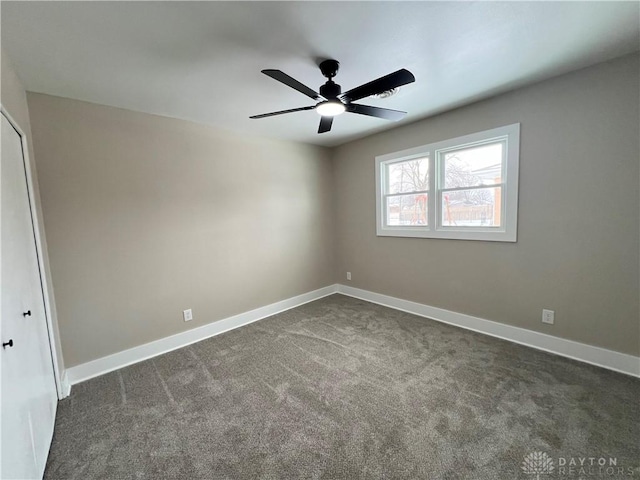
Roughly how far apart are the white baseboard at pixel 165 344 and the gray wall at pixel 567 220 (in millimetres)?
2294

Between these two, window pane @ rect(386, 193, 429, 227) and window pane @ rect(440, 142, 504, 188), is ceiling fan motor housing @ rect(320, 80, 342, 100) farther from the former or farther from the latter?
window pane @ rect(386, 193, 429, 227)

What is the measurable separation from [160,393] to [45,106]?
2.54 meters

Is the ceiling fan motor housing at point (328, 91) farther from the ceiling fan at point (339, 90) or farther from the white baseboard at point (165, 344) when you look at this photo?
the white baseboard at point (165, 344)

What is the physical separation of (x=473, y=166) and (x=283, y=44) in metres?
2.40

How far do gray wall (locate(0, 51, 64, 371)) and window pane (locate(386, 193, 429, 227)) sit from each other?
3.69 metres

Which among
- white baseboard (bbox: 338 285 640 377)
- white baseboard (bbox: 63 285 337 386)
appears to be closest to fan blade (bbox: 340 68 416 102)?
white baseboard (bbox: 338 285 640 377)

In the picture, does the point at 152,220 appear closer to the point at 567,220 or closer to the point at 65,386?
the point at 65,386

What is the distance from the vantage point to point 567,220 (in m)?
2.40

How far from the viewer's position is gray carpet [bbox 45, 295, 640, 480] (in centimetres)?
151

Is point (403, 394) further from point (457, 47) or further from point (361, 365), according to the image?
point (457, 47)

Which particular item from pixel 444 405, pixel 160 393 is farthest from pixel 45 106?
pixel 444 405

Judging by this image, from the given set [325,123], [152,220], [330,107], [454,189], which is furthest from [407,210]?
[152,220]

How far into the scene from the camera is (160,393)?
2.18 meters

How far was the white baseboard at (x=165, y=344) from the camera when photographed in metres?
2.42
